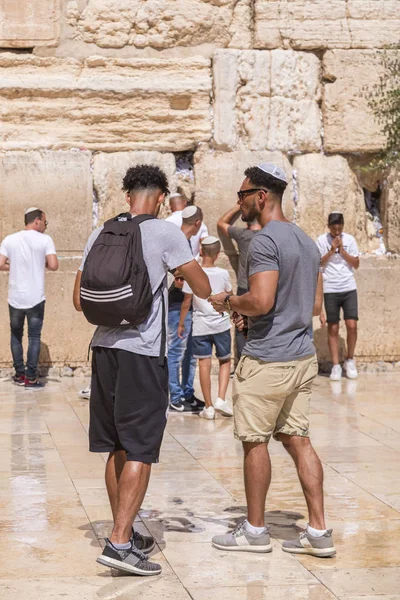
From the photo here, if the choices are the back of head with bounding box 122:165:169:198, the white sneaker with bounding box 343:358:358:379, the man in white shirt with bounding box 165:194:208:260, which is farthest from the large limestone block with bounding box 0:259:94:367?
the back of head with bounding box 122:165:169:198

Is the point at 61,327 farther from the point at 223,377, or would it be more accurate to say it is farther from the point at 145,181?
the point at 145,181

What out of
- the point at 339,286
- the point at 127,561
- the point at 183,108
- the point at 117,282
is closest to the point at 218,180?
the point at 183,108

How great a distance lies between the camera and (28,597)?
4.21 metres

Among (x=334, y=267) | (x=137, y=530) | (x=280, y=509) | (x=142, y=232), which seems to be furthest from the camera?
(x=334, y=267)

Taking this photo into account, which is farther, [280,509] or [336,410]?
[336,410]

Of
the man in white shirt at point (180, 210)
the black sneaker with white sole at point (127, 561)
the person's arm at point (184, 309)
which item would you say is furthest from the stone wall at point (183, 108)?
the black sneaker with white sole at point (127, 561)

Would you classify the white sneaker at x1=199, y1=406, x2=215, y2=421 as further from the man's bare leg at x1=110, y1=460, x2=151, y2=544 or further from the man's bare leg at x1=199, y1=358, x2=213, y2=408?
the man's bare leg at x1=110, y1=460, x2=151, y2=544

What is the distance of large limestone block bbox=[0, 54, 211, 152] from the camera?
10414mm

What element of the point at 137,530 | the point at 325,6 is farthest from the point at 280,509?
the point at 325,6

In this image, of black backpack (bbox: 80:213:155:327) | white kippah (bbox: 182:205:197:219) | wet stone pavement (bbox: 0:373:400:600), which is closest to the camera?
wet stone pavement (bbox: 0:373:400:600)

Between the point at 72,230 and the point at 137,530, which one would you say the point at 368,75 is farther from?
the point at 137,530

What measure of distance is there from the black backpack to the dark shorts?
3807 mm

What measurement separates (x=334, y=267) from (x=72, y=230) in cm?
255

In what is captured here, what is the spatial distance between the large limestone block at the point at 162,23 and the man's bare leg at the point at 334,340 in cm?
292
